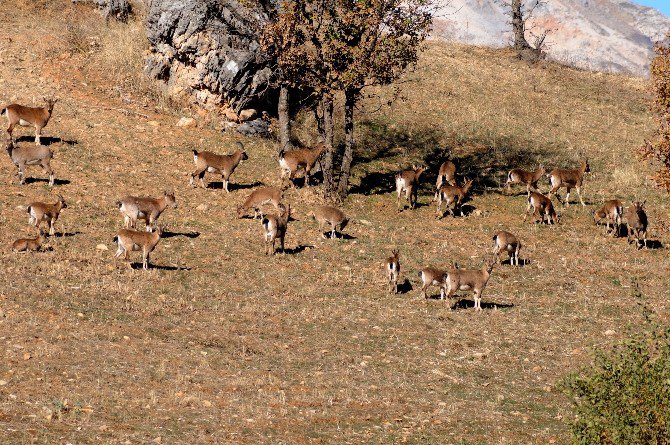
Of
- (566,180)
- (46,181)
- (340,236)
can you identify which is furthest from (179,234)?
(566,180)

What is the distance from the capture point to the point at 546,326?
20766mm

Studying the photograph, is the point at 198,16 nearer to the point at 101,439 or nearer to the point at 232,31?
the point at 232,31

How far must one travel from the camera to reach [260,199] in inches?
1095

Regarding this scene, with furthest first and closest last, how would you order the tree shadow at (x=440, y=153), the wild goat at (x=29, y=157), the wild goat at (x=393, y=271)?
the tree shadow at (x=440, y=153) → the wild goat at (x=29, y=157) → the wild goat at (x=393, y=271)

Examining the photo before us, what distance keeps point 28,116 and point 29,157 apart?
331 cm

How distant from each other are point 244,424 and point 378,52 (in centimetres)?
1957

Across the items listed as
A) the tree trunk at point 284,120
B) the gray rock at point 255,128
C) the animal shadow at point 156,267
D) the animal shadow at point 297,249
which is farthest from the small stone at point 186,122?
the animal shadow at point 156,267

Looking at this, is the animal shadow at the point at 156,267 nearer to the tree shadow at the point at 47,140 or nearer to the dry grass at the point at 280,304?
the dry grass at the point at 280,304

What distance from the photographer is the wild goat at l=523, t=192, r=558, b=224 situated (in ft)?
99.6

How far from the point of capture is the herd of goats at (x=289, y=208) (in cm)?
2178

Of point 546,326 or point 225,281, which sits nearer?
point 546,326

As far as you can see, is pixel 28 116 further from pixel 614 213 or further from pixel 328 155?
pixel 614 213

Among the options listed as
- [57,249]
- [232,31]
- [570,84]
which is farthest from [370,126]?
[57,249]

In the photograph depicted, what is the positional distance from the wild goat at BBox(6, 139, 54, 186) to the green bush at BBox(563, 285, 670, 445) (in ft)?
66.6
